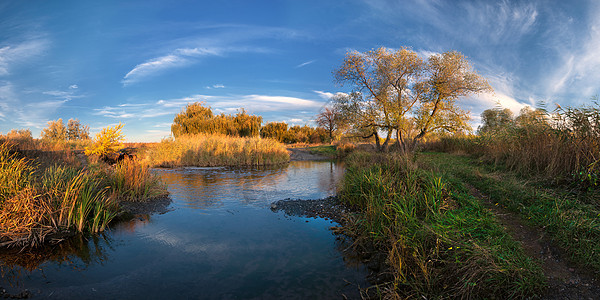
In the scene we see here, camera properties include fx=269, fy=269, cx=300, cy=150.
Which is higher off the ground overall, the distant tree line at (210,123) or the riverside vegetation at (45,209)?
the distant tree line at (210,123)

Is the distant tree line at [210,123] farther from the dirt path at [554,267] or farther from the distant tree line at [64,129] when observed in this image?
the dirt path at [554,267]

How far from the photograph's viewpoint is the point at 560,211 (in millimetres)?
4695

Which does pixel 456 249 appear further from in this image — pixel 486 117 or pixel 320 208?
pixel 486 117

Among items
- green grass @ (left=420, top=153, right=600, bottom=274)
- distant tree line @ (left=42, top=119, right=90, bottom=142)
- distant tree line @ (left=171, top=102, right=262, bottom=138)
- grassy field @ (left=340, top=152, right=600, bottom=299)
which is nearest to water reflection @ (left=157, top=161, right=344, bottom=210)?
grassy field @ (left=340, top=152, right=600, bottom=299)

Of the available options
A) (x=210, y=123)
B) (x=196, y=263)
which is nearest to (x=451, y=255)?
(x=196, y=263)

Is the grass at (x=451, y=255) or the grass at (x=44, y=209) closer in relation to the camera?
the grass at (x=451, y=255)

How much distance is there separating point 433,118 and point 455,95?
3164 millimetres

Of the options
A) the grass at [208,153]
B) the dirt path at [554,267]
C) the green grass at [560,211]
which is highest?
the grass at [208,153]

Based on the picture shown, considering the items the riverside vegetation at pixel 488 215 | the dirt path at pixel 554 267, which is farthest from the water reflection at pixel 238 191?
the dirt path at pixel 554 267

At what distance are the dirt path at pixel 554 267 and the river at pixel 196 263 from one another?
2.44 meters

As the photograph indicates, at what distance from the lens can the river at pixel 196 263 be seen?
420 cm

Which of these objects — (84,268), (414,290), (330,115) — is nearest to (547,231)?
(414,290)

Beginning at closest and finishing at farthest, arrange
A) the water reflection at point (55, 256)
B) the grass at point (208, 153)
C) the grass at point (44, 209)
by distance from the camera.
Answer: the water reflection at point (55, 256) < the grass at point (44, 209) < the grass at point (208, 153)

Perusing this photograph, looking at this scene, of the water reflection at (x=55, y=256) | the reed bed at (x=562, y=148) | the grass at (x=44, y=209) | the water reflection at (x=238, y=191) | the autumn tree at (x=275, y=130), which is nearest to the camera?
the water reflection at (x=55, y=256)
